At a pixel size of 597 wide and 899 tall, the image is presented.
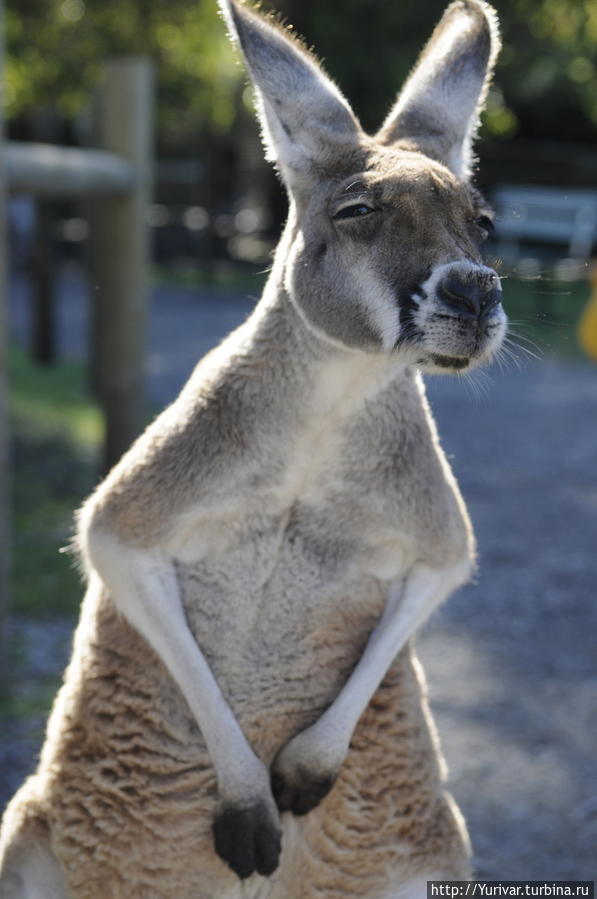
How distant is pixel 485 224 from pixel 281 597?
860 mm

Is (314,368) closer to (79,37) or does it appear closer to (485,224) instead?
(485,224)

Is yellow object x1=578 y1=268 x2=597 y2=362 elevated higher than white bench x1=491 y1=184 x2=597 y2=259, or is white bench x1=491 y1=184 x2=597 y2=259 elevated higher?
yellow object x1=578 y1=268 x2=597 y2=362

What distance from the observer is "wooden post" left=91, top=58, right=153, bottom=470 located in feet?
19.4

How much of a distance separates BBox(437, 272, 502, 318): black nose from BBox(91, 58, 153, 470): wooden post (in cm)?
397

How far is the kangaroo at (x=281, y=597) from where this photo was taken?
8.04ft

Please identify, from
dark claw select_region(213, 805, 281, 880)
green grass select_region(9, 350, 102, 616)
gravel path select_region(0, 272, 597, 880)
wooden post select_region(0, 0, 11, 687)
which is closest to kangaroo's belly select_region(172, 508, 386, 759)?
dark claw select_region(213, 805, 281, 880)

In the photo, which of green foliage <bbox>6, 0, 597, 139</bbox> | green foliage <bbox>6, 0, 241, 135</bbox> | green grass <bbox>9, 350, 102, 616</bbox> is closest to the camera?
green grass <bbox>9, 350, 102, 616</bbox>

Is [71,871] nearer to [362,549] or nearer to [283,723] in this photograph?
[283,723]

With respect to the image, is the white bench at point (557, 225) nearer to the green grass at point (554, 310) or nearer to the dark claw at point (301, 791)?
the green grass at point (554, 310)

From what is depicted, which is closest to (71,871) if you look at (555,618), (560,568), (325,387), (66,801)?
(66,801)

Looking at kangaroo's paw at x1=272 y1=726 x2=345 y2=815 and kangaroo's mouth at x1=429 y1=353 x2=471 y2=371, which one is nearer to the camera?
kangaroo's mouth at x1=429 y1=353 x2=471 y2=371

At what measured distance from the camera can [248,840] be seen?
97.6 inches

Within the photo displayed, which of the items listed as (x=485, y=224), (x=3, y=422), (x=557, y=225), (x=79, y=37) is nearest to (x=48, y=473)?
(x=3, y=422)

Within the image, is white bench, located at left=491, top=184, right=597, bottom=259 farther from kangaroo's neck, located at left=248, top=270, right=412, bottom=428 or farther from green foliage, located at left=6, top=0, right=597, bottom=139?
kangaroo's neck, located at left=248, top=270, right=412, bottom=428
